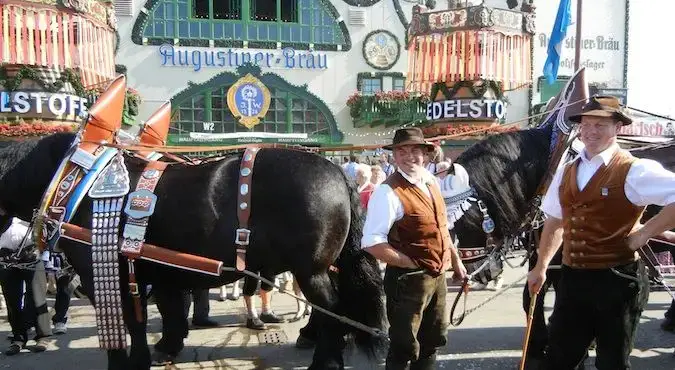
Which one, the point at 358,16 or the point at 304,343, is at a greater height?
the point at 358,16

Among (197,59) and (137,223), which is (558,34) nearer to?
(197,59)

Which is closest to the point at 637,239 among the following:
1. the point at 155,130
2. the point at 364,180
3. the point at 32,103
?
the point at 155,130

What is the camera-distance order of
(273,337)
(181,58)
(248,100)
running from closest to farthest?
(273,337), (181,58), (248,100)

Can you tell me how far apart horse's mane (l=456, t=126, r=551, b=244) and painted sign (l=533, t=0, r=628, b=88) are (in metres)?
14.6

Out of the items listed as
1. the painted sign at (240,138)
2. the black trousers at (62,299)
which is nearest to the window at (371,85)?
the painted sign at (240,138)

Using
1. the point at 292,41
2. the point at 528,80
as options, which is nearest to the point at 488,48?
the point at 528,80

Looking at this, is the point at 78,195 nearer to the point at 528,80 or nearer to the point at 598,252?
the point at 598,252

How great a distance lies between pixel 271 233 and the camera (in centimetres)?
335

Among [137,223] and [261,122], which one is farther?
[261,122]

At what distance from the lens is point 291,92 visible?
1659 centimetres

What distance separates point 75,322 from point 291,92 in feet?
39.2

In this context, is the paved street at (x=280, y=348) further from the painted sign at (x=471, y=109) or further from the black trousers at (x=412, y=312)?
the painted sign at (x=471, y=109)

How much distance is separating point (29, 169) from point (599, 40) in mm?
18271

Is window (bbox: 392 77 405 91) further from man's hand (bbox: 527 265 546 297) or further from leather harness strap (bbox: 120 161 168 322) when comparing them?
man's hand (bbox: 527 265 546 297)
